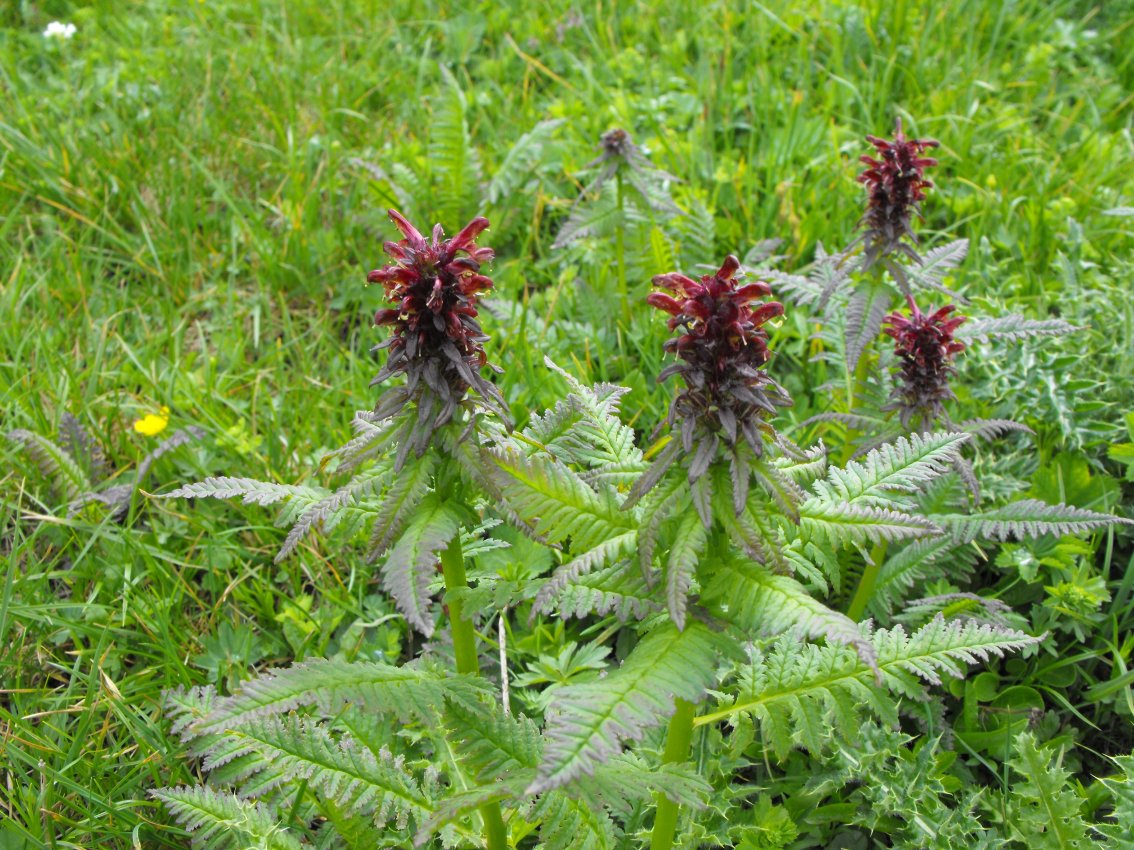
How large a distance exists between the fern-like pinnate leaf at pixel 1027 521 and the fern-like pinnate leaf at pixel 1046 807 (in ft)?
1.81

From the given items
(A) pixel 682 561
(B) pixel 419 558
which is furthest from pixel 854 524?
(B) pixel 419 558

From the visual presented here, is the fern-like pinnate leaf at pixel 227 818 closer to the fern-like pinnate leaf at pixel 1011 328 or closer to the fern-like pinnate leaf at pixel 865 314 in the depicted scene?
the fern-like pinnate leaf at pixel 865 314

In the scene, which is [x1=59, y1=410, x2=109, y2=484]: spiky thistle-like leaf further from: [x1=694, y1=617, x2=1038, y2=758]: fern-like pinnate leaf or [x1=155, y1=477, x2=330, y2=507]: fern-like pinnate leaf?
[x1=694, y1=617, x2=1038, y2=758]: fern-like pinnate leaf

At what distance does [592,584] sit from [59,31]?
5.45 meters

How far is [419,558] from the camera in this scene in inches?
72.0

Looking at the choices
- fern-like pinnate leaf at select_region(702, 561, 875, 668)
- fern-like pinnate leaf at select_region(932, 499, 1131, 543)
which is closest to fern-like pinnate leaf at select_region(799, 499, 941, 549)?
fern-like pinnate leaf at select_region(702, 561, 875, 668)

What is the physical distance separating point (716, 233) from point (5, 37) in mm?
4602

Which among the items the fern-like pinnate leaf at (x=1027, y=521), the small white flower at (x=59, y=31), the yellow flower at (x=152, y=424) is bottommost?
the fern-like pinnate leaf at (x=1027, y=521)

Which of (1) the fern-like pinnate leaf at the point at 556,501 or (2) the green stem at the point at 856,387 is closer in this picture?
(1) the fern-like pinnate leaf at the point at 556,501

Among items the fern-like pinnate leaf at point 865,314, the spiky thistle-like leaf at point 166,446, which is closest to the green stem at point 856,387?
the fern-like pinnate leaf at point 865,314

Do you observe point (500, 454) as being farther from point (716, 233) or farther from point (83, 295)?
point (83, 295)

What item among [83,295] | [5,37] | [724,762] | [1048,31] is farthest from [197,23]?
[724,762]

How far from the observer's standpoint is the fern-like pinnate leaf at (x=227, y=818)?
2410 millimetres

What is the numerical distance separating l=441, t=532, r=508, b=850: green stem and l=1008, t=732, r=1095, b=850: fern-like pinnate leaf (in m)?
1.32
